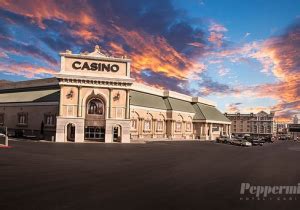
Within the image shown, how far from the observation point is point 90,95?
51.2 m

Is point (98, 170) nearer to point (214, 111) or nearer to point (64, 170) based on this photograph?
point (64, 170)

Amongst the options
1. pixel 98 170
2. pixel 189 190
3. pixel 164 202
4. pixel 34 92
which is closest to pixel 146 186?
pixel 189 190

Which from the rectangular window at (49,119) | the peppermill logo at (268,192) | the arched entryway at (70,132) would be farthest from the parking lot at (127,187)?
the rectangular window at (49,119)

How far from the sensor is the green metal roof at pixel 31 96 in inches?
2444

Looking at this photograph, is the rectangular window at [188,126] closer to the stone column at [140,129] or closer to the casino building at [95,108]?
the casino building at [95,108]

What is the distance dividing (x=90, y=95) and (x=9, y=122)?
95.9 feet

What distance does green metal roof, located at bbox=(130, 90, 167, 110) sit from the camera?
66.4m

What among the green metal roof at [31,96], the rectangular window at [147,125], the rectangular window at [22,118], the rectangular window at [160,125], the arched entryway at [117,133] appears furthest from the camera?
the rectangular window at [160,125]

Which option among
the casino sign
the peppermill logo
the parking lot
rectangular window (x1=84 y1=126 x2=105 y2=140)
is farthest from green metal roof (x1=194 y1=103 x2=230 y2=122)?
the peppermill logo

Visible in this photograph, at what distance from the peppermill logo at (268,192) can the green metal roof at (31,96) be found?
51289 mm

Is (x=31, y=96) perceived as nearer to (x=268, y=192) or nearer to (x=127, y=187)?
(x=127, y=187)

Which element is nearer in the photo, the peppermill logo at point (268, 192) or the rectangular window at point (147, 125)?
the peppermill logo at point (268, 192)

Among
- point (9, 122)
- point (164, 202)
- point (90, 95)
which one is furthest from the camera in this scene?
point (9, 122)

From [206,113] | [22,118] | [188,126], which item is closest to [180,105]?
[188,126]
